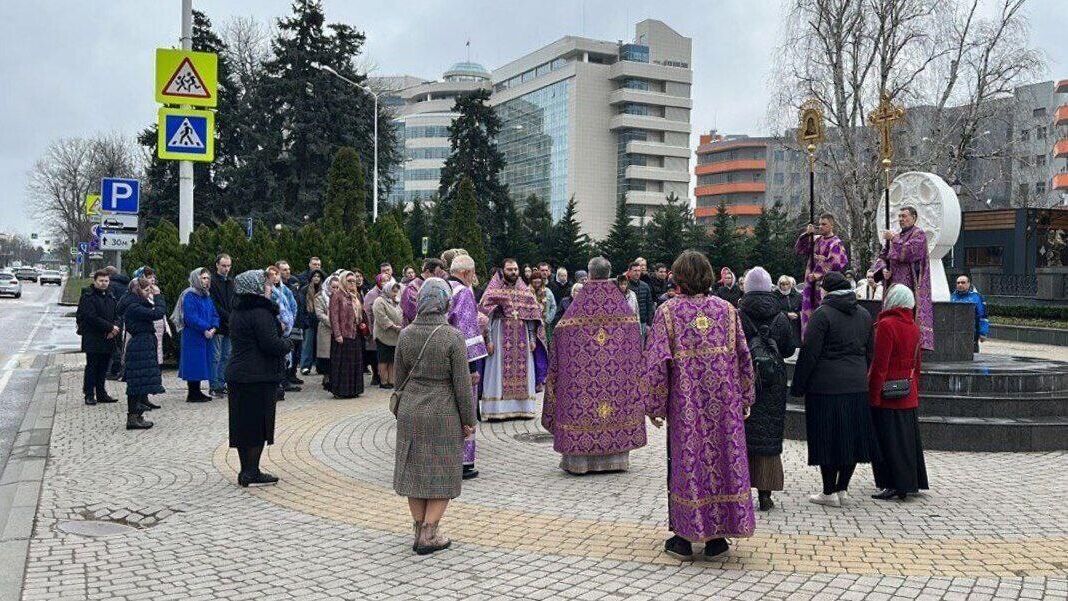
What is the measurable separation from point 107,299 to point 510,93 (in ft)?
287

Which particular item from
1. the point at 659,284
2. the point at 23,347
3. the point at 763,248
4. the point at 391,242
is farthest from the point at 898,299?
the point at 763,248

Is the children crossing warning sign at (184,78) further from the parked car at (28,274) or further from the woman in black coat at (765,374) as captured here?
the parked car at (28,274)

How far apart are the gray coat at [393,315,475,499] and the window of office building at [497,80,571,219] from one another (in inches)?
3178

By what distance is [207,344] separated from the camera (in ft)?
41.0

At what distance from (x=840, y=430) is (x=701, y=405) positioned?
1.89 m

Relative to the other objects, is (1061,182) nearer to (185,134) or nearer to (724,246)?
(724,246)

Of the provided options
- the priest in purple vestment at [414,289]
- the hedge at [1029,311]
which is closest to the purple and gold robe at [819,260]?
the priest in purple vestment at [414,289]

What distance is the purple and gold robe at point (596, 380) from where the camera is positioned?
806 cm

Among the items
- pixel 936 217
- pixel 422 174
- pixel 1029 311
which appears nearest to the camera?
pixel 936 217

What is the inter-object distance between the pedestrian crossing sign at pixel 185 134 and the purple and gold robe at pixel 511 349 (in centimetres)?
712

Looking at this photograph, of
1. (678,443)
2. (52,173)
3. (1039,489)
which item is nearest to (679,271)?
(678,443)

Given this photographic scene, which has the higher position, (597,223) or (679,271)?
(597,223)

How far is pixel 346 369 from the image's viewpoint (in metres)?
13.2

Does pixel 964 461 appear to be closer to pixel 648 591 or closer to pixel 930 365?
pixel 930 365
